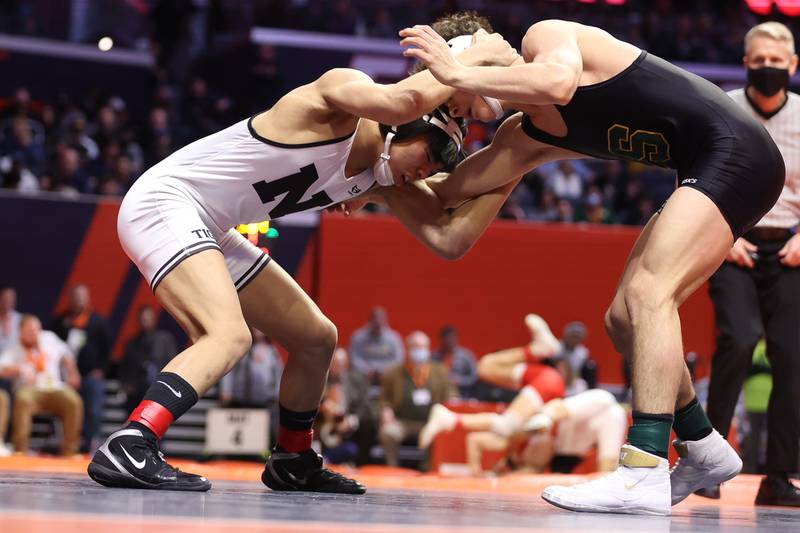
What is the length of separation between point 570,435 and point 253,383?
367cm

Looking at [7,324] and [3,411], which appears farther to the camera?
[7,324]

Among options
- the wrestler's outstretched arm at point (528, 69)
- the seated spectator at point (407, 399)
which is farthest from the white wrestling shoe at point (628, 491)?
the seated spectator at point (407, 399)

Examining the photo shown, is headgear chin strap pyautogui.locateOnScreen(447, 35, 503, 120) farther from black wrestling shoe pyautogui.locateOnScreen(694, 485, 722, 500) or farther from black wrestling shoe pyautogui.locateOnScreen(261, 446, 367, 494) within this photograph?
black wrestling shoe pyautogui.locateOnScreen(694, 485, 722, 500)

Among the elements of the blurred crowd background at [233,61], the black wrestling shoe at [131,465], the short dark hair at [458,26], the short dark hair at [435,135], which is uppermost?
the blurred crowd background at [233,61]

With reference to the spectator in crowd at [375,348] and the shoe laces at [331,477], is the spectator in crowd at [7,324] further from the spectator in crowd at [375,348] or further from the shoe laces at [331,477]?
→ the shoe laces at [331,477]

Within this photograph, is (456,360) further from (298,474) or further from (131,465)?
(131,465)

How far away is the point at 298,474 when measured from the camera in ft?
13.7

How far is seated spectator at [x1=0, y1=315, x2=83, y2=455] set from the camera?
984 cm

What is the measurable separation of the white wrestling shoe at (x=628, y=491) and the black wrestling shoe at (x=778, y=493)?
55.8 inches

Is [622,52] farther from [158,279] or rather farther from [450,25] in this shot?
[158,279]

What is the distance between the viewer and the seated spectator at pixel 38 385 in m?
9.84

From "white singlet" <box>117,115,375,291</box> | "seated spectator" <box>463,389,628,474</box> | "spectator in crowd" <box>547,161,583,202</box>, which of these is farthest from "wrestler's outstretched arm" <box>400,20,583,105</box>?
"spectator in crowd" <box>547,161,583,202</box>

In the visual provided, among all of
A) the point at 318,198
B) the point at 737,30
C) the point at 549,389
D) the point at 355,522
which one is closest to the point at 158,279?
the point at 318,198

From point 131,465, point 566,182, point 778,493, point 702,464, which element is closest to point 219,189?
point 131,465
